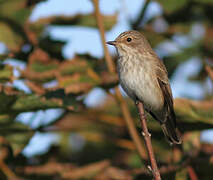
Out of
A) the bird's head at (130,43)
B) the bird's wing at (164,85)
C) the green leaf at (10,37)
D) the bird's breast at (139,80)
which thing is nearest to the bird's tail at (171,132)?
the bird's wing at (164,85)

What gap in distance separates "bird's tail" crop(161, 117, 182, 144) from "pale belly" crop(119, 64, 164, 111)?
1.09 feet

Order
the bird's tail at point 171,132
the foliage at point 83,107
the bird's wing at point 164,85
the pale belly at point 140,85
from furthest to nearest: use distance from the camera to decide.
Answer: the bird's wing at point 164,85 → the pale belly at point 140,85 → the bird's tail at point 171,132 → the foliage at point 83,107

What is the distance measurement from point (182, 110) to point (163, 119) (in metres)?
1.40

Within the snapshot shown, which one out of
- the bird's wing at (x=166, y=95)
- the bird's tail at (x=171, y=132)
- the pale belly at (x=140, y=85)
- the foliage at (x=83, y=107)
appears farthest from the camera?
the bird's wing at (x=166, y=95)

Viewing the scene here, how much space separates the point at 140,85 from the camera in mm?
4809

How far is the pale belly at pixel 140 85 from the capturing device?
4777 millimetres

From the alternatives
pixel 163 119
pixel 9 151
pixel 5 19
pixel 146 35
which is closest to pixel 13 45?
pixel 5 19

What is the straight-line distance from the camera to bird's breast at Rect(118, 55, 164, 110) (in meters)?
4.79

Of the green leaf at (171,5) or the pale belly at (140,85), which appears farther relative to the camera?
the green leaf at (171,5)

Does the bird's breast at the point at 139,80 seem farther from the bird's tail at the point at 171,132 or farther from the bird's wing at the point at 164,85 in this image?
the bird's tail at the point at 171,132

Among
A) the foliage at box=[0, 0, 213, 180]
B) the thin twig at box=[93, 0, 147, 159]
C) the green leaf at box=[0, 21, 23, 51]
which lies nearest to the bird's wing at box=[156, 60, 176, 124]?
the foliage at box=[0, 0, 213, 180]

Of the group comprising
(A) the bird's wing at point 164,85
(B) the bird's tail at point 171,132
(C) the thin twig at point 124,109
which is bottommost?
(B) the bird's tail at point 171,132

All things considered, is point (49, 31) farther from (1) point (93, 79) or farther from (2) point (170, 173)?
(2) point (170, 173)

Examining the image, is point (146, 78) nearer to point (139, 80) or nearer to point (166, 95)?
point (139, 80)
